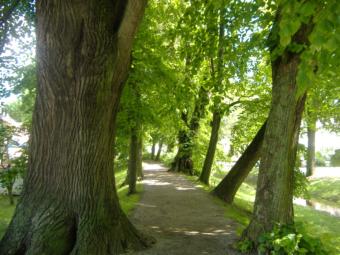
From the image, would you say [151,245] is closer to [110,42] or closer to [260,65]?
[110,42]

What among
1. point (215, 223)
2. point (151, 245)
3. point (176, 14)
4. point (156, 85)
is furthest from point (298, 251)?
point (176, 14)

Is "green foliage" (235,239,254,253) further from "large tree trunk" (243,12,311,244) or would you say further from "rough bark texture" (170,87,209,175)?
"rough bark texture" (170,87,209,175)

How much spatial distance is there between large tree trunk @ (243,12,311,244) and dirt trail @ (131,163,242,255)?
3.48ft

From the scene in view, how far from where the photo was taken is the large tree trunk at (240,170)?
505 inches

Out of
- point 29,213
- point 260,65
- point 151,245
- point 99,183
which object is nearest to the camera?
point 29,213

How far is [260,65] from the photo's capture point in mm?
16641

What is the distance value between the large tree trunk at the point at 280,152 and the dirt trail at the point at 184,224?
1061 mm

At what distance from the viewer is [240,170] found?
13.4 m

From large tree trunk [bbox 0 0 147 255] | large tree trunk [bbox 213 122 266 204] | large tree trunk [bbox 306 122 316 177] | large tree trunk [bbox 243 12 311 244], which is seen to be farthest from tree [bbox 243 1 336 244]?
large tree trunk [bbox 306 122 316 177]

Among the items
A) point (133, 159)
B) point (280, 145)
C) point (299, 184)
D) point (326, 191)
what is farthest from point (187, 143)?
point (280, 145)

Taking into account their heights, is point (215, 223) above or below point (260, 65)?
below

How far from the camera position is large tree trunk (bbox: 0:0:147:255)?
18.7ft

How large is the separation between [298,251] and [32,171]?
468 centimetres

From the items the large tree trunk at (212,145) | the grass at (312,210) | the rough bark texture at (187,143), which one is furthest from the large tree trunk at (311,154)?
the large tree trunk at (212,145)
